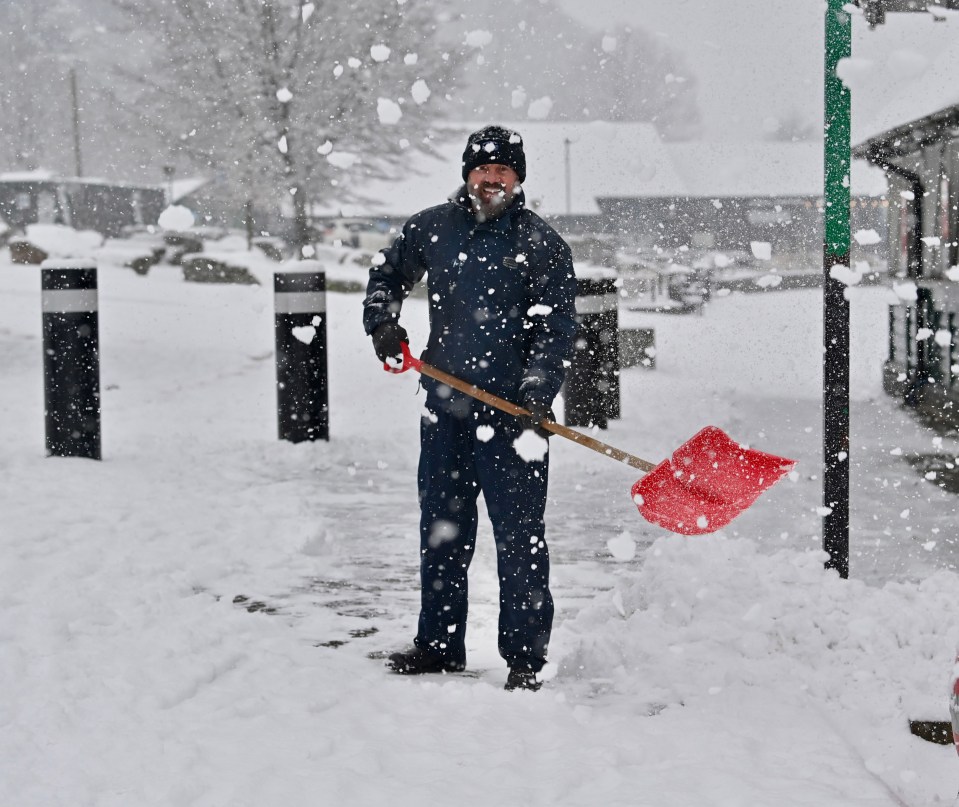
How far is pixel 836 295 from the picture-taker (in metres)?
4.62

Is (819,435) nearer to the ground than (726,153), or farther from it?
nearer to the ground

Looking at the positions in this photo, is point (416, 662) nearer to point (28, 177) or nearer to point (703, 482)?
point (703, 482)

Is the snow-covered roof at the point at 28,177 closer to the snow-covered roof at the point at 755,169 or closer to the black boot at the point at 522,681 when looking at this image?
the snow-covered roof at the point at 755,169

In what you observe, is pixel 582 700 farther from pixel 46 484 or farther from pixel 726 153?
pixel 726 153

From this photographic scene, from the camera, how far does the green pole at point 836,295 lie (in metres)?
4.55

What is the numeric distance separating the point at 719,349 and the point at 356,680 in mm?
15589

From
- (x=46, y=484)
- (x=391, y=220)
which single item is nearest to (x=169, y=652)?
(x=46, y=484)

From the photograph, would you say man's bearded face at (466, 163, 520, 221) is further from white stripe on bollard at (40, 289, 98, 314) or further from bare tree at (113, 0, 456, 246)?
bare tree at (113, 0, 456, 246)

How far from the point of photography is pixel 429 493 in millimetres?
4168

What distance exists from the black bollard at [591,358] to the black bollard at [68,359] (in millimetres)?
3148

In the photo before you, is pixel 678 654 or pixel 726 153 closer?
pixel 678 654

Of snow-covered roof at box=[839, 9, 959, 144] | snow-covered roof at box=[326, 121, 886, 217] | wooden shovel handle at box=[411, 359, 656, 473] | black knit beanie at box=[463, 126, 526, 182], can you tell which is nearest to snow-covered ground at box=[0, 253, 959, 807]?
wooden shovel handle at box=[411, 359, 656, 473]

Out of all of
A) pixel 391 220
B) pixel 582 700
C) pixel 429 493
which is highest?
pixel 391 220

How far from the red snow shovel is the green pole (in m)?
0.59
